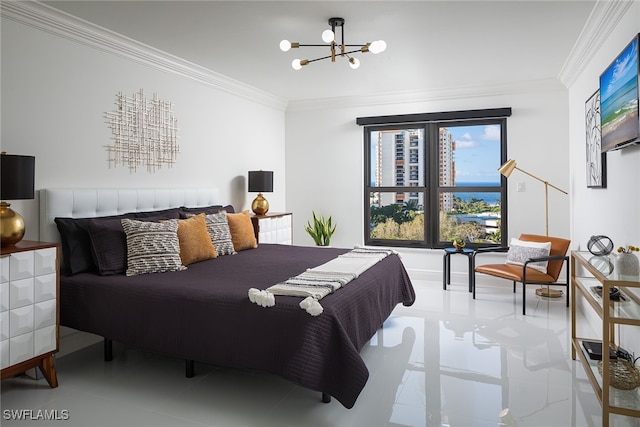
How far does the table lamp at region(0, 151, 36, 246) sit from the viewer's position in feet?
8.36

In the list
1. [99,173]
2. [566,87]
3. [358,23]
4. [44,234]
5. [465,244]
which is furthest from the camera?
[465,244]

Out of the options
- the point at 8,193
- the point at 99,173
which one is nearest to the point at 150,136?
the point at 99,173

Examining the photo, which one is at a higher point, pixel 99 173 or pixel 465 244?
pixel 99 173

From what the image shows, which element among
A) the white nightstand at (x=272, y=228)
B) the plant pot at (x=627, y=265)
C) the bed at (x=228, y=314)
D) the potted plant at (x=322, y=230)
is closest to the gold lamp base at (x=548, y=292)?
the bed at (x=228, y=314)

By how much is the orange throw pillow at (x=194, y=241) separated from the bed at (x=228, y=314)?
0.27 feet

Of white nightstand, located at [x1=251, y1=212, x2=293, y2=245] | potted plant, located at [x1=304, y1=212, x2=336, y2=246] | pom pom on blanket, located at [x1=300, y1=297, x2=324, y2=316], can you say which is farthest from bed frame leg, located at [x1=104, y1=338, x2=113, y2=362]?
potted plant, located at [x1=304, y1=212, x2=336, y2=246]

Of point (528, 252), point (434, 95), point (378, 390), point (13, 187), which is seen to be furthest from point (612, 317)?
point (434, 95)

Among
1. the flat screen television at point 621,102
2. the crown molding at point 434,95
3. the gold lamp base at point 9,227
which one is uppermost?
the crown molding at point 434,95

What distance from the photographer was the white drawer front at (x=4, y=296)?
2465 millimetres

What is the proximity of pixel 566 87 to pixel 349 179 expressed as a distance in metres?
2.87

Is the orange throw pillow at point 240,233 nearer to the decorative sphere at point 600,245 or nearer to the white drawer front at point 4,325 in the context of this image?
the white drawer front at point 4,325

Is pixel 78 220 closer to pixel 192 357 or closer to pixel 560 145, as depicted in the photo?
pixel 192 357

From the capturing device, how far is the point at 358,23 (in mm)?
3398

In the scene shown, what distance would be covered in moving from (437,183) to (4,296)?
15.9 feet
